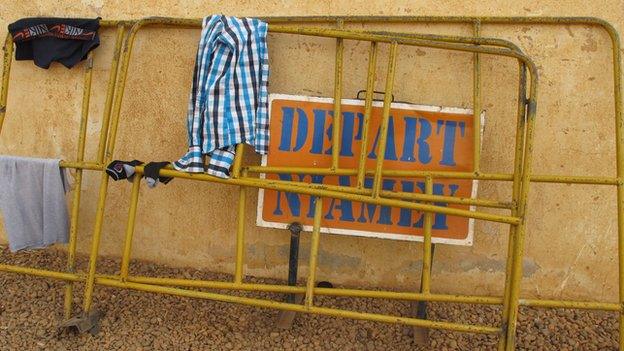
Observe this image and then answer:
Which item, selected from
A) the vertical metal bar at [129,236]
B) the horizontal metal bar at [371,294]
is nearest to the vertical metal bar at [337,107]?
the horizontal metal bar at [371,294]

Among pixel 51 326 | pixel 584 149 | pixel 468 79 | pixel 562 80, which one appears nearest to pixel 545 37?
pixel 562 80

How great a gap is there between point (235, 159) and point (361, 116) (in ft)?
2.17

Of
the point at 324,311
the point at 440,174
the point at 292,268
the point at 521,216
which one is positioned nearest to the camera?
the point at 521,216

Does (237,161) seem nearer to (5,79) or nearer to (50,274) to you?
(50,274)

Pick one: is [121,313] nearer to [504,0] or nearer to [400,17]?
[400,17]

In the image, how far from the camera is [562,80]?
110 inches

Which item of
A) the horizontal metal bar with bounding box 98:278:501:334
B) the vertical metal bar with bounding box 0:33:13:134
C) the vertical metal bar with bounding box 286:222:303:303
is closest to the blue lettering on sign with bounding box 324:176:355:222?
the vertical metal bar with bounding box 286:222:303:303

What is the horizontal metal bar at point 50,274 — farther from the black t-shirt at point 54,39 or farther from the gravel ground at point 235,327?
the black t-shirt at point 54,39

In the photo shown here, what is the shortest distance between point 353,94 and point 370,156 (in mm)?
393

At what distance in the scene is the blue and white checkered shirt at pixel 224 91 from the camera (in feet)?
8.50

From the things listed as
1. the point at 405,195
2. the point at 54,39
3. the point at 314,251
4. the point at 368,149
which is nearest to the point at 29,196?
the point at 54,39

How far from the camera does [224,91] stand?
8.54ft

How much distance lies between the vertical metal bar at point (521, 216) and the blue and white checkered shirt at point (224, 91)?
124 centimetres

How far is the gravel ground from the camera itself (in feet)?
9.11
